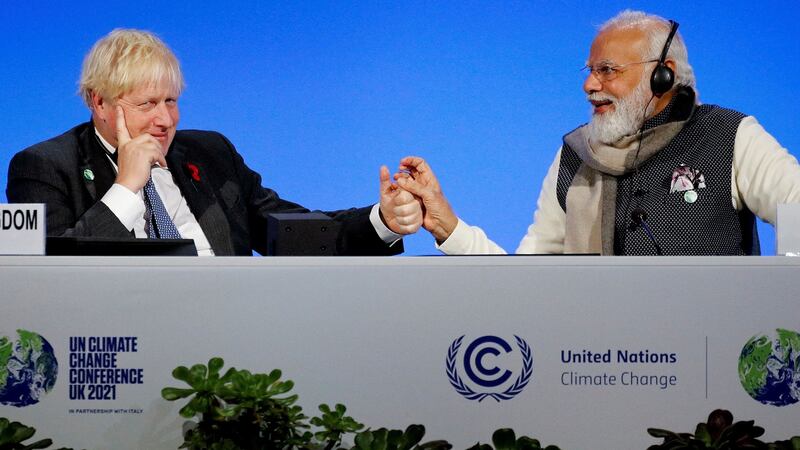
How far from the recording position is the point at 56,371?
142cm

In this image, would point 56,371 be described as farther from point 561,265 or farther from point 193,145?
point 193,145

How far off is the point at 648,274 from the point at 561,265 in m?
0.13

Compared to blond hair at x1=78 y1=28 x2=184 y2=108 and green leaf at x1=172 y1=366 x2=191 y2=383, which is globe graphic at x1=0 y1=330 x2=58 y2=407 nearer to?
green leaf at x1=172 y1=366 x2=191 y2=383

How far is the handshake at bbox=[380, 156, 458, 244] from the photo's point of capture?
2.56 metres

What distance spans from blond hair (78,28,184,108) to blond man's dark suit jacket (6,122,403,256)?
137mm

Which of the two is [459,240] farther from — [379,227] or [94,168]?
[94,168]

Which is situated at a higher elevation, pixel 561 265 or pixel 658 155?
pixel 658 155

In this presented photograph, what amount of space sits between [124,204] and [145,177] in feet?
0.35

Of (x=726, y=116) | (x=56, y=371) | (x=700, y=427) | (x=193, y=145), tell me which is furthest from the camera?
(x=193, y=145)

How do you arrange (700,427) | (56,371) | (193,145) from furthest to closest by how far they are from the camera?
(193,145) < (56,371) < (700,427)

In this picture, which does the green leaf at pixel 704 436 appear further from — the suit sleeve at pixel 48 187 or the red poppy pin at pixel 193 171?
the red poppy pin at pixel 193 171

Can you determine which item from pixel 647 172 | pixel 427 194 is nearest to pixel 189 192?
pixel 427 194

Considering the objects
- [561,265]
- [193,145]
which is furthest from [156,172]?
[561,265]

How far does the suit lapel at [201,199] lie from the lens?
109 inches
